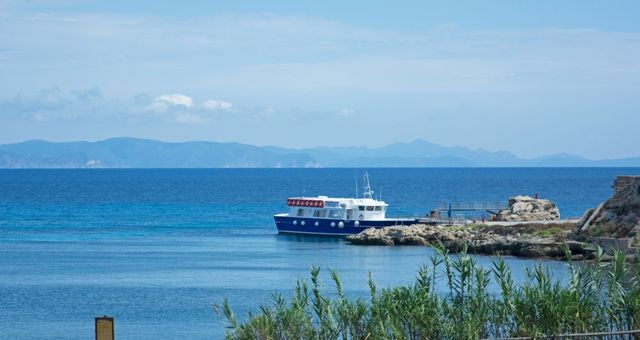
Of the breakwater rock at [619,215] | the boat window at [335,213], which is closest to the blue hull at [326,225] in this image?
the boat window at [335,213]

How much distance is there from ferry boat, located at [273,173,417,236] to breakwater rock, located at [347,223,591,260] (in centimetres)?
414

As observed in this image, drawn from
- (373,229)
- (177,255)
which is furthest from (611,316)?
(373,229)

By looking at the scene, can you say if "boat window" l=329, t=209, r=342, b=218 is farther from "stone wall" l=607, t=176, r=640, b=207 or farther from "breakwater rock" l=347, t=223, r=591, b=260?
"stone wall" l=607, t=176, r=640, b=207

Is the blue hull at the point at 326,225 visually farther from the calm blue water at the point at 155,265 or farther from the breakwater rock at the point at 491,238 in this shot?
the breakwater rock at the point at 491,238

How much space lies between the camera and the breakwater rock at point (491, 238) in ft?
182

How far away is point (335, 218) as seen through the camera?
7662 centimetres

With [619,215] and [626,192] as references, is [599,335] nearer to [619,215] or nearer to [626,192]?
[619,215]

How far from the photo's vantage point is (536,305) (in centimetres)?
2259

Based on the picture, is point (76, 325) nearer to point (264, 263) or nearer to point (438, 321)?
point (438, 321)

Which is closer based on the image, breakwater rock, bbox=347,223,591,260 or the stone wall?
the stone wall

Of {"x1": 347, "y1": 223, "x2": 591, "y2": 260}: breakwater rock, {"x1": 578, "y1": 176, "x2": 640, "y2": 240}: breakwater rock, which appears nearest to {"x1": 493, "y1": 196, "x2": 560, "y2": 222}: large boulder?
{"x1": 347, "y1": 223, "x2": 591, "y2": 260}: breakwater rock

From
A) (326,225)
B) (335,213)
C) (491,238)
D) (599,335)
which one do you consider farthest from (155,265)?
(599,335)

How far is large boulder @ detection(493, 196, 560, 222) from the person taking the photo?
235 feet

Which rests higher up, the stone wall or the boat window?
the stone wall
